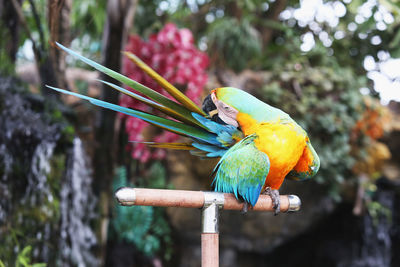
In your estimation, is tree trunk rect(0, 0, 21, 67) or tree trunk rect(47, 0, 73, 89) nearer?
tree trunk rect(47, 0, 73, 89)

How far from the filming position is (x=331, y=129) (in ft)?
9.18

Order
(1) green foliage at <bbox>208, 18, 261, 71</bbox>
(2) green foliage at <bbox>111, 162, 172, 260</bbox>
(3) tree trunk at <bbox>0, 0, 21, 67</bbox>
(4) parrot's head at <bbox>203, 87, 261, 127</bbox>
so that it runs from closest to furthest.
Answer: (4) parrot's head at <bbox>203, 87, 261, 127</bbox> → (3) tree trunk at <bbox>0, 0, 21, 67</bbox> → (2) green foliage at <bbox>111, 162, 172, 260</bbox> → (1) green foliage at <bbox>208, 18, 261, 71</bbox>

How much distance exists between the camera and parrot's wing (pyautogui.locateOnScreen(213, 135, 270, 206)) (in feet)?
2.79

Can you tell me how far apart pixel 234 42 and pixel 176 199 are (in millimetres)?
2642

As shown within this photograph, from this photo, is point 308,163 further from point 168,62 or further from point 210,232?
point 168,62

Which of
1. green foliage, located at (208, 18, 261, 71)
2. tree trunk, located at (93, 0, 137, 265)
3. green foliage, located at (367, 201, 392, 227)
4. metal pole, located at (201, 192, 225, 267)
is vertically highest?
green foliage, located at (208, 18, 261, 71)

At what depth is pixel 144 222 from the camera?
2.53m

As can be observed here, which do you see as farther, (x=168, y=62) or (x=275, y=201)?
(x=168, y=62)

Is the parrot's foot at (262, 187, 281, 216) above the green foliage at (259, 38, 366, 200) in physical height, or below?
below

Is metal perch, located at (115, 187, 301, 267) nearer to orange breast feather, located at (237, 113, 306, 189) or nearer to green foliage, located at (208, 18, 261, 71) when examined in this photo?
orange breast feather, located at (237, 113, 306, 189)

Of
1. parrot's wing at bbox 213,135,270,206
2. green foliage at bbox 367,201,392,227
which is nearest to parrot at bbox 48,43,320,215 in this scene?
parrot's wing at bbox 213,135,270,206

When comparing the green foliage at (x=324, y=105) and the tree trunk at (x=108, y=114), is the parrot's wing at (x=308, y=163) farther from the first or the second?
the green foliage at (x=324, y=105)

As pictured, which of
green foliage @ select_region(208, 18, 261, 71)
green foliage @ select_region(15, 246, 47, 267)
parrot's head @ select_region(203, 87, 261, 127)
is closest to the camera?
parrot's head @ select_region(203, 87, 261, 127)

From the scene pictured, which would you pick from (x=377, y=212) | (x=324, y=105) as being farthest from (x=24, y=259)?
(x=377, y=212)
